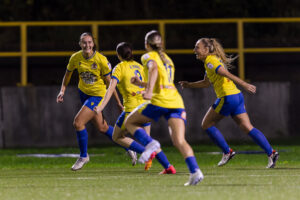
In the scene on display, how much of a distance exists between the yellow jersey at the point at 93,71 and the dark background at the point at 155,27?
856 cm

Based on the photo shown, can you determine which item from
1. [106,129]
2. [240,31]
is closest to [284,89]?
[240,31]

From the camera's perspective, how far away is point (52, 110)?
2008 cm

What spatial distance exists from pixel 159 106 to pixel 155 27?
14.3 metres

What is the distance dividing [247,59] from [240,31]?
2.44m

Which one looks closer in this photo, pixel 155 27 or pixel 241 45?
pixel 241 45

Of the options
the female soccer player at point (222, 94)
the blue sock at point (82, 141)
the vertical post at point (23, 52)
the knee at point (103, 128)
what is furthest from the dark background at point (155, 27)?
the female soccer player at point (222, 94)

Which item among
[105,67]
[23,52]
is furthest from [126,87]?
[23,52]

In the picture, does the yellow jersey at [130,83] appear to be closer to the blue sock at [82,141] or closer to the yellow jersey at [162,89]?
the blue sock at [82,141]

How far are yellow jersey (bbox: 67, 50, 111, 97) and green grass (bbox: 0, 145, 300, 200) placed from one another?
120cm

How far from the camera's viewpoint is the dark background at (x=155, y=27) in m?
23.2

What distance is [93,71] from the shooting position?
531 inches

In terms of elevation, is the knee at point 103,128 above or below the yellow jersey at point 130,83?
below

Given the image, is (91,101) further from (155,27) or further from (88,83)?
(155,27)

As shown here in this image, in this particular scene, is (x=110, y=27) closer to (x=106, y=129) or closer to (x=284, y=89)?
(x=284, y=89)
